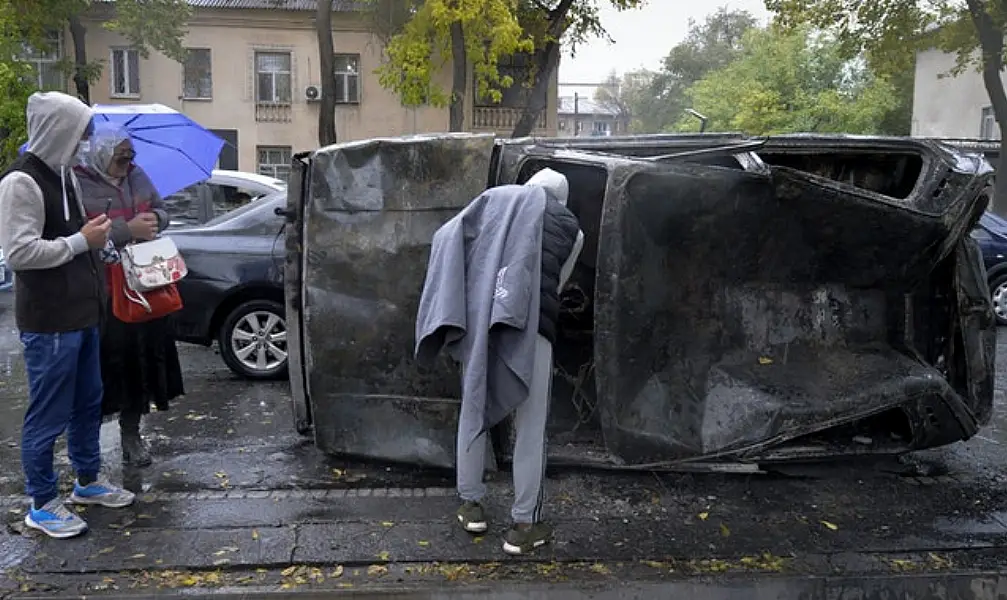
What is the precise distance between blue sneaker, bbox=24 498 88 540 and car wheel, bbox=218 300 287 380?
296 centimetres

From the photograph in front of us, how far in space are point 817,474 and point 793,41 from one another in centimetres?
3927

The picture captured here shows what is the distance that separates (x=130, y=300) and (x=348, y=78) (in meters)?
24.2

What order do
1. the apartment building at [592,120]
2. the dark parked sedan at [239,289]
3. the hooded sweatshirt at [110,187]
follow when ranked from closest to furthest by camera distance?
the hooded sweatshirt at [110,187] → the dark parked sedan at [239,289] → the apartment building at [592,120]

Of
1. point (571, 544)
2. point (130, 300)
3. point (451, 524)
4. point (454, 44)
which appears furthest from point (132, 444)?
point (454, 44)

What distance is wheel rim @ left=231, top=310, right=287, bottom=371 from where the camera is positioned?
6.83 metres

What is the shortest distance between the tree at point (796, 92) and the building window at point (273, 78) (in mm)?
19698

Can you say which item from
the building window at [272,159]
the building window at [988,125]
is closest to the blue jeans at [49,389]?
the building window at [272,159]

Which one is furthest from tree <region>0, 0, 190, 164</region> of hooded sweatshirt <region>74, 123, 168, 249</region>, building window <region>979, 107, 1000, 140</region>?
building window <region>979, 107, 1000, 140</region>

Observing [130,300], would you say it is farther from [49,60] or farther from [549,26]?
[49,60]

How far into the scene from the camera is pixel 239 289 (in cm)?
670

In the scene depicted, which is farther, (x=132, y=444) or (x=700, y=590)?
(x=132, y=444)

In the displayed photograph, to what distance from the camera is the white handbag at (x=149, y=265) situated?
4.37m

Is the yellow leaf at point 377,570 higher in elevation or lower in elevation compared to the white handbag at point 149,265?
lower

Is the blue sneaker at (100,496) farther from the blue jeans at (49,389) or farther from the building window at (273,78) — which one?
the building window at (273,78)
